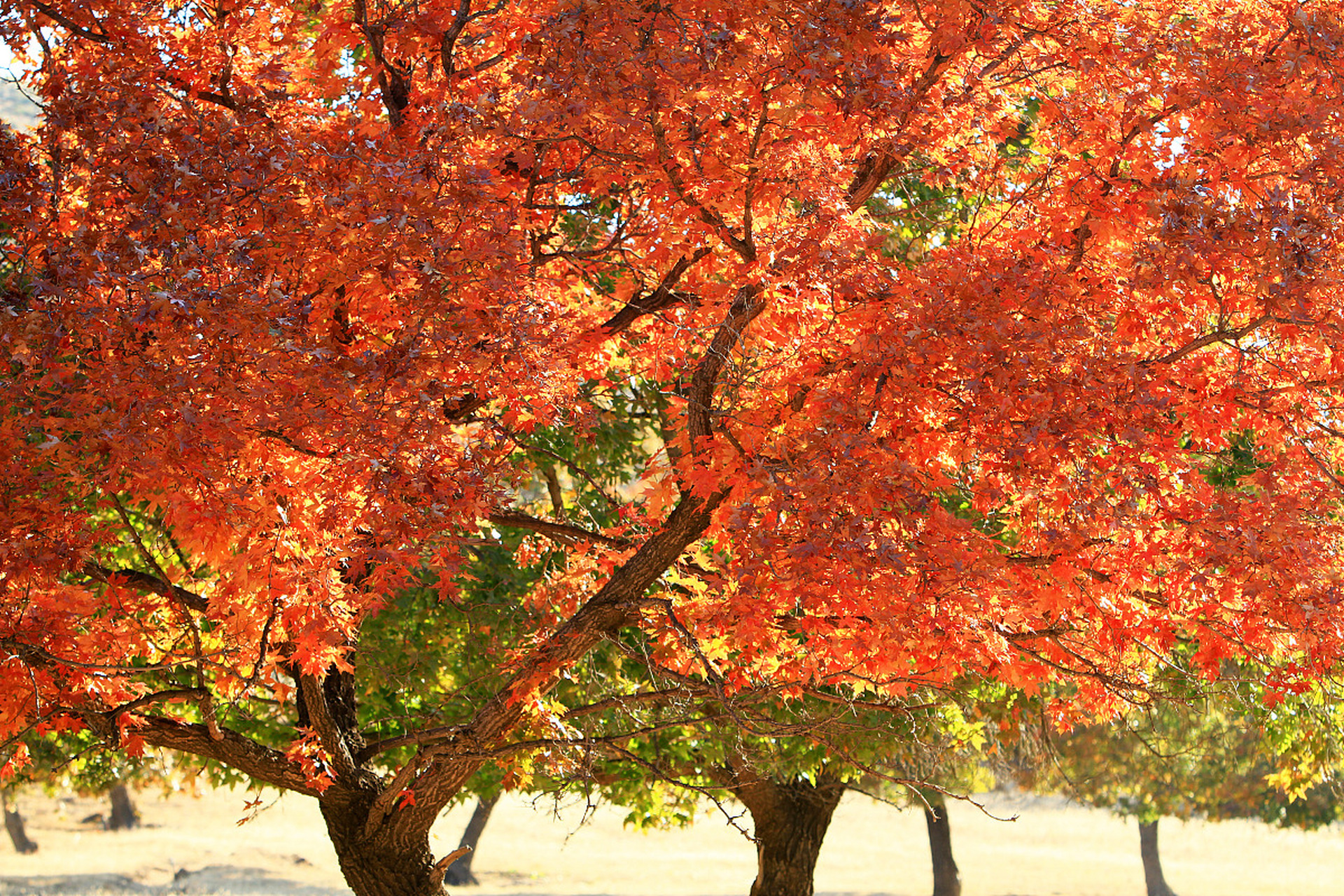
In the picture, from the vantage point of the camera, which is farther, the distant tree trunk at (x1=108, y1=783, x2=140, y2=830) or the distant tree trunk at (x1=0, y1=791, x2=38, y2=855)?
the distant tree trunk at (x1=108, y1=783, x2=140, y2=830)

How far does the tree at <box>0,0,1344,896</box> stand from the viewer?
5.54 m

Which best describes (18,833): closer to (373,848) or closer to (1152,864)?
(373,848)

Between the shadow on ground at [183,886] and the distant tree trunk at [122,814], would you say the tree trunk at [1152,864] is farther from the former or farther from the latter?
the distant tree trunk at [122,814]

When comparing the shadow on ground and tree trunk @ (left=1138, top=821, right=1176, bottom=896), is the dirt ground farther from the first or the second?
tree trunk @ (left=1138, top=821, right=1176, bottom=896)

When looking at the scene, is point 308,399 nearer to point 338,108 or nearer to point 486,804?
point 338,108

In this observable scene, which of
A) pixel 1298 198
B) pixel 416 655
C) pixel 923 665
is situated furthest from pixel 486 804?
pixel 1298 198

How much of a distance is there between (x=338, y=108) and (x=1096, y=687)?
6.97 meters

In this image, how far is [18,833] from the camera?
33.9 meters

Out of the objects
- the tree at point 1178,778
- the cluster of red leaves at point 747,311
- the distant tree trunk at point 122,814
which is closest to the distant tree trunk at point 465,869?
the distant tree trunk at point 122,814

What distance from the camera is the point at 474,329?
5809 millimetres

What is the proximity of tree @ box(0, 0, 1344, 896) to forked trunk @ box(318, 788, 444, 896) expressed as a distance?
175 centimetres

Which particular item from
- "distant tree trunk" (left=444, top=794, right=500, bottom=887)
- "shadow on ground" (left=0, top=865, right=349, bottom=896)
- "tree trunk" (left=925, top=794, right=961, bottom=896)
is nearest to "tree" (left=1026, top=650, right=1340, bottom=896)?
"tree trunk" (left=925, top=794, right=961, bottom=896)

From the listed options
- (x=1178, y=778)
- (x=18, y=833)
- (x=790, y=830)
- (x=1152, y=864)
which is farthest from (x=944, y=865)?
(x=18, y=833)

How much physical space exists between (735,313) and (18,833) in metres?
35.9
